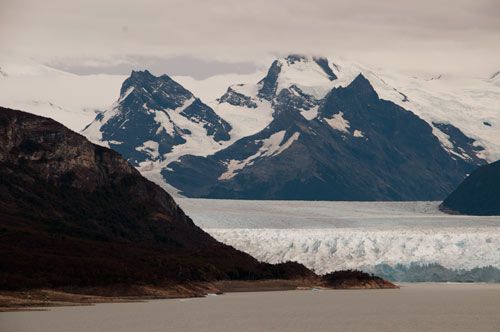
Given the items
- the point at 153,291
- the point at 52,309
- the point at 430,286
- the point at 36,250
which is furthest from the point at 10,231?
the point at 430,286

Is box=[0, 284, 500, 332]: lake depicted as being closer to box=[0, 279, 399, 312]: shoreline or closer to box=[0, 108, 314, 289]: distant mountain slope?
box=[0, 279, 399, 312]: shoreline

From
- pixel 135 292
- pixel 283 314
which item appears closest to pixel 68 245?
pixel 135 292

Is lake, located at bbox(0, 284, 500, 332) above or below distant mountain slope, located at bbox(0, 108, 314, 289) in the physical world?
below

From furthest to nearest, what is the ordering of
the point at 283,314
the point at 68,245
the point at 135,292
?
the point at 68,245
the point at 135,292
the point at 283,314

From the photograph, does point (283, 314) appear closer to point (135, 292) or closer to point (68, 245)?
→ point (135, 292)

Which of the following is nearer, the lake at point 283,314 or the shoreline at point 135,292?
the lake at point 283,314

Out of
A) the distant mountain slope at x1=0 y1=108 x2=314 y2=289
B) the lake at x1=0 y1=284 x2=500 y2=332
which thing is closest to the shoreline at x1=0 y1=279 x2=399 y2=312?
the distant mountain slope at x1=0 y1=108 x2=314 y2=289

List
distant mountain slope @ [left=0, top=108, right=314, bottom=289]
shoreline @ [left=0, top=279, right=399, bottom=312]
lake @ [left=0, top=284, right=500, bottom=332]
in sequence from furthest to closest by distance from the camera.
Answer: distant mountain slope @ [left=0, top=108, right=314, bottom=289] < shoreline @ [left=0, top=279, right=399, bottom=312] < lake @ [left=0, top=284, right=500, bottom=332]

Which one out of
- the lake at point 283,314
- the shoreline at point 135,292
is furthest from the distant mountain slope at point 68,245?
the lake at point 283,314

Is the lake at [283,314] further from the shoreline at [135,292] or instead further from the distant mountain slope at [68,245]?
the distant mountain slope at [68,245]

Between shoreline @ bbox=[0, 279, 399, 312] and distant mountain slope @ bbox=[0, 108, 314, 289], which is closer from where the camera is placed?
shoreline @ bbox=[0, 279, 399, 312]

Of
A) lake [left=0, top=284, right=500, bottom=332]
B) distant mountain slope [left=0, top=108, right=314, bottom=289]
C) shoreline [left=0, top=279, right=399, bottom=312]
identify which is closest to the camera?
lake [left=0, top=284, right=500, bottom=332]

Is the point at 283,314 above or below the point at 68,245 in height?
below

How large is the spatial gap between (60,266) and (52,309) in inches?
722
